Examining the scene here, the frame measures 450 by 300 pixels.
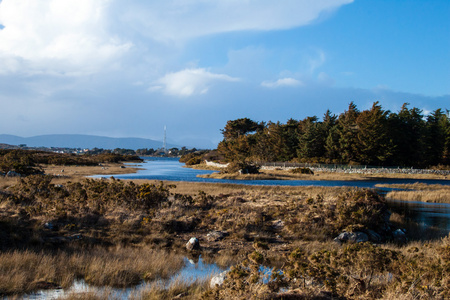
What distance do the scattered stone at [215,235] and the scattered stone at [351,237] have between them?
186 inches

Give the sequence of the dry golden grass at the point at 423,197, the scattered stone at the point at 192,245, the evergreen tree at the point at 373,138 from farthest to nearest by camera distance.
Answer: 1. the evergreen tree at the point at 373,138
2. the dry golden grass at the point at 423,197
3. the scattered stone at the point at 192,245

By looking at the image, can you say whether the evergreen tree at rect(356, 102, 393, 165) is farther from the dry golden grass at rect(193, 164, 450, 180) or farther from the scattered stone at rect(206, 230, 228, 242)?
the scattered stone at rect(206, 230, 228, 242)

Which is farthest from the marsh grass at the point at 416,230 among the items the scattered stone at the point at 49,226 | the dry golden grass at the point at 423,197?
the scattered stone at the point at 49,226

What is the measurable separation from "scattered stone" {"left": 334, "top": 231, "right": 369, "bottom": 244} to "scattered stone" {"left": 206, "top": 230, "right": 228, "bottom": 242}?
15.5 ft

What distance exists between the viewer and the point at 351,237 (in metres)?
13.3

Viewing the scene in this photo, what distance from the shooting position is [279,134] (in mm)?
84750

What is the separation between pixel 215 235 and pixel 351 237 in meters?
5.75

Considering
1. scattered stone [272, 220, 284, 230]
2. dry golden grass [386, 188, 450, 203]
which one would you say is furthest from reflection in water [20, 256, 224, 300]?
dry golden grass [386, 188, 450, 203]

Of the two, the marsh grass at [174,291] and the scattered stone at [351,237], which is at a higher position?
the marsh grass at [174,291]

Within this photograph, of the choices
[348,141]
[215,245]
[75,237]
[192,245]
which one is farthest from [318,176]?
[75,237]

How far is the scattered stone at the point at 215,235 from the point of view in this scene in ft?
43.4

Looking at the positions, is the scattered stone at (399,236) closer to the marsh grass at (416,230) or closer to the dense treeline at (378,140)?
the marsh grass at (416,230)

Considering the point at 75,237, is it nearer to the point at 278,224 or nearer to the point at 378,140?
the point at 278,224

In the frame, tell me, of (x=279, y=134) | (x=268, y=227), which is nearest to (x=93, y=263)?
(x=268, y=227)
